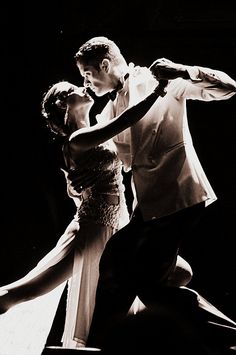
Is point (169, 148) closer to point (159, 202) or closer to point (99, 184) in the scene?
point (159, 202)

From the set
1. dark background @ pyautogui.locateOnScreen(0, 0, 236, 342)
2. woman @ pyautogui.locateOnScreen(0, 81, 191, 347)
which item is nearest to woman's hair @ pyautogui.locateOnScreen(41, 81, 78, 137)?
woman @ pyautogui.locateOnScreen(0, 81, 191, 347)

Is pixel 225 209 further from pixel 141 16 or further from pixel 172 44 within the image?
pixel 141 16

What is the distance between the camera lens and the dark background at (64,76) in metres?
3.95

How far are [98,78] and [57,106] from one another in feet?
0.70

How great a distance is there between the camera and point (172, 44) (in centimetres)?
399

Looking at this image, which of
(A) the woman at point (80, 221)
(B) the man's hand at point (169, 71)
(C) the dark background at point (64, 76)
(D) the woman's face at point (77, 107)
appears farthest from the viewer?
(C) the dark background at point (64, 76)

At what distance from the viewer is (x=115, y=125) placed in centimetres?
Answer: 228

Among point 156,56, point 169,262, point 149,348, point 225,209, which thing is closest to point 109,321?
point 149,348

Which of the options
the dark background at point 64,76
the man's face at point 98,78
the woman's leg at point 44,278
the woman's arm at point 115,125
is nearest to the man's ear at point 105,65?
the man's face at point 98,78

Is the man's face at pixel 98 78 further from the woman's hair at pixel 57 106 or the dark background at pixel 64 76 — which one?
the dark background at pixel 64 76

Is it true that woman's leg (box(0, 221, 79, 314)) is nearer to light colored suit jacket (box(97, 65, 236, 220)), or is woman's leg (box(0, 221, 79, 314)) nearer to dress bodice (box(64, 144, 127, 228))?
dress bodice (box(64, 144, 127, 228))

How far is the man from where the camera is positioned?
7.32ft

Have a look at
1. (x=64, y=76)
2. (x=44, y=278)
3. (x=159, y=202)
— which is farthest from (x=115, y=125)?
(x=64, y=76)

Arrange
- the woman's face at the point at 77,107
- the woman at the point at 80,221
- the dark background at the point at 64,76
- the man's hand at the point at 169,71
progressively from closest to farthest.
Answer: the man's hand at the point at 169,71 → the woman at the point at 80,221 → the woman's face at the point at 77,107 → the dark background at the point at 64,76
